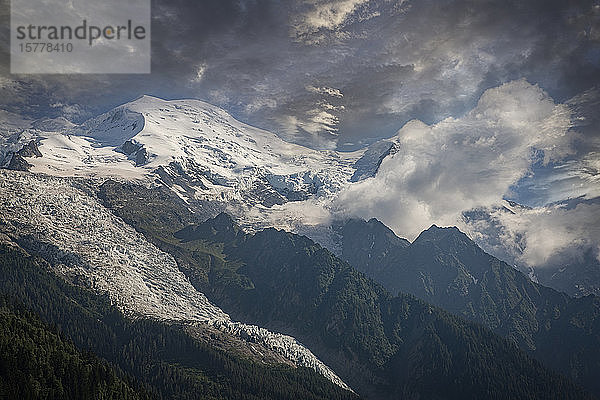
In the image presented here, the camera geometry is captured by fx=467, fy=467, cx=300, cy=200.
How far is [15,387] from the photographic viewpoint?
642ft
